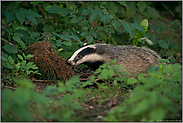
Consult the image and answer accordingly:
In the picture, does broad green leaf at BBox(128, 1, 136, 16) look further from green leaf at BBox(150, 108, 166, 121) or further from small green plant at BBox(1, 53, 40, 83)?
green leaf at BBox(150, 108, 166, 121)

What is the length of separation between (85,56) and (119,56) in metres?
0.70

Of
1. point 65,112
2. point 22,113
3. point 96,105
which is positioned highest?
point 22,113

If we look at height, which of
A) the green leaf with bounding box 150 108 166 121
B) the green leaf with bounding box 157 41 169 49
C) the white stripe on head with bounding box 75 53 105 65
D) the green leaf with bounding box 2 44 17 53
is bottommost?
the green leaf with bounding box 157 41 169 49

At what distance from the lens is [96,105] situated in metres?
3.04

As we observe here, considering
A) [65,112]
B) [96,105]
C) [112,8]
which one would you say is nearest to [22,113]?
[65,112]

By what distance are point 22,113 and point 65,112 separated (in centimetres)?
48

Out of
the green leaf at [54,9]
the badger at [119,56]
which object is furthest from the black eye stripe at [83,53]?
the green leaf at [54,9]

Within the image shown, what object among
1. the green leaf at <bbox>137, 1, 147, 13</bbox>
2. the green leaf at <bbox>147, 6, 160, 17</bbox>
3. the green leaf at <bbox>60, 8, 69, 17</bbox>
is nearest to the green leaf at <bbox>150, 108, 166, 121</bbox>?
the green leaf at <bbox>60, 8, 69, 17</bbox>

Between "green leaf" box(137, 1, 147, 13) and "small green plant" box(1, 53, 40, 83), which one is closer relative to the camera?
"small green plant" box(1, 53, 40, 83)

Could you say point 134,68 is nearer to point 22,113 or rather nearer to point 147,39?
point 147,39

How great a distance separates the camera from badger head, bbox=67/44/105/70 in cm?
435

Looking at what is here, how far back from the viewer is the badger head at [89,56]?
14.3 feet

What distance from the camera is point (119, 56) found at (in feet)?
14.6

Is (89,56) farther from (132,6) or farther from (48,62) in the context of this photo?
(132,6)
